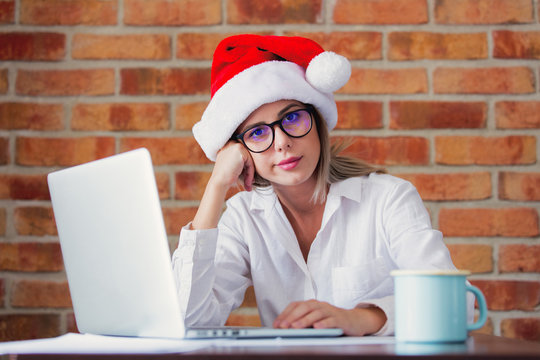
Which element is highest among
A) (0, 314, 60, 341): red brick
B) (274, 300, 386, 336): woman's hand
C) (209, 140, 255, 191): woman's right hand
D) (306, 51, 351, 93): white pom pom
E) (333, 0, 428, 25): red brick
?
(333, 0, 428, 25): red brick

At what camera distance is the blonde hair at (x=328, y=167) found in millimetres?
1480

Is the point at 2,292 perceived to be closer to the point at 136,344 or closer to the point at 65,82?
the point at 65,82

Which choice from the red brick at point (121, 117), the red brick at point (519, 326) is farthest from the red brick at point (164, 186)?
the red brick at point (519, 326)

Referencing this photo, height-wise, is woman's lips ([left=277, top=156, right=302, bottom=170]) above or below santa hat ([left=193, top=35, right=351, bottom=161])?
below

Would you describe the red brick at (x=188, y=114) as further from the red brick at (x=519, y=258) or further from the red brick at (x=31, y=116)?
the red brick at (x=519, y=258)

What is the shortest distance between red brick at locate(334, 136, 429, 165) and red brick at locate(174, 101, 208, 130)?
1.55 feet

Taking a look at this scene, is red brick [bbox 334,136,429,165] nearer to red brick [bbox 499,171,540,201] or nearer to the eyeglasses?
red brick [bbox 499,171,540,201]

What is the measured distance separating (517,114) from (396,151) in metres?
0.39

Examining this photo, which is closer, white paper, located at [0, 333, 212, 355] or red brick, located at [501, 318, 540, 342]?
white paper, located at [0, 333, 212, 355]

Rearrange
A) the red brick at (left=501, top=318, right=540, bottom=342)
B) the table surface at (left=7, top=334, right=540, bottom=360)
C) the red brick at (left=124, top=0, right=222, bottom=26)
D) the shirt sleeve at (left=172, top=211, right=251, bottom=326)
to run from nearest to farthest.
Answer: the table surface at (left=7, top=334, right=540, bottom=360)
the shirt sleeve at (left=172, top=211, right=251, bottom=326)
the red brick at (left=501, top=318, right=540, bottom=342)
the red brick at (left=124, top=0, right=222, bottom=26)

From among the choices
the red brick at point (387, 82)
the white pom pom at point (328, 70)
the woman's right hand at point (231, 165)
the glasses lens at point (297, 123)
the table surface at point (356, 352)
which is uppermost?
the red brick at point (387, 82)

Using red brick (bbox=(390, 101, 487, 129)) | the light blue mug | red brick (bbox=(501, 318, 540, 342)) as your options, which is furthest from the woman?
red brick (bbox=(501, 318, 540, 342))

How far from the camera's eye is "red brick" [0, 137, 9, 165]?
183 centimetres

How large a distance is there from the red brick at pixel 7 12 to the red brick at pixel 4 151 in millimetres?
380
